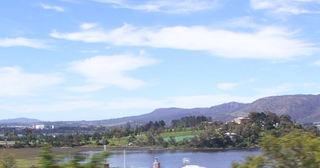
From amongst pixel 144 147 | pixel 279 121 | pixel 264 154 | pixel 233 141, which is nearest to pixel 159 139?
pixel 144 147

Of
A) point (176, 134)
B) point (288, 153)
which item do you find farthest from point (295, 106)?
point (288, 153)

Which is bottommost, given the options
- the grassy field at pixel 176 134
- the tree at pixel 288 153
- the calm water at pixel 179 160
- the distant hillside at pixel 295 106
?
the calm water at pixel 179 160

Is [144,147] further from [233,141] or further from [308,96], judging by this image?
[308,96]

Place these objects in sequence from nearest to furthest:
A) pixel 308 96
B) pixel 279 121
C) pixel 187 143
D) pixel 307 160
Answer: pixel 307 160
pixel 187 143
pixel 279 121
pixel 308 96

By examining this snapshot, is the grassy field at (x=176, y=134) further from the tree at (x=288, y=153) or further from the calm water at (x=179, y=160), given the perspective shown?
the tree at (x=288, y=153)

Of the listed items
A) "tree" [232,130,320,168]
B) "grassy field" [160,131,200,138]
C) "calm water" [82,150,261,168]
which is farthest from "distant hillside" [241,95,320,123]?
"tree" [232,130,320,168]

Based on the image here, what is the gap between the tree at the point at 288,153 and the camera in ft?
18.7

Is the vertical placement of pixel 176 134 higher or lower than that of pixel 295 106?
lower

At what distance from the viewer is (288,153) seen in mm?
5812

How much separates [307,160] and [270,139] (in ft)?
1.80

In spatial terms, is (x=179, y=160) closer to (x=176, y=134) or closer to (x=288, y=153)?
(x=176, y=134)

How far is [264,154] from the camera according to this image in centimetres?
598

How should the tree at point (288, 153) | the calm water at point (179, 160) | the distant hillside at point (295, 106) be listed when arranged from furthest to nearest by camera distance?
the distant hillside at point (295, 106), the calm water at point (179, 160), the tree at point (288, 153)

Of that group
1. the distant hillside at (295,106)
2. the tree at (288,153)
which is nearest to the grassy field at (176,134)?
the tree at (288,153)
